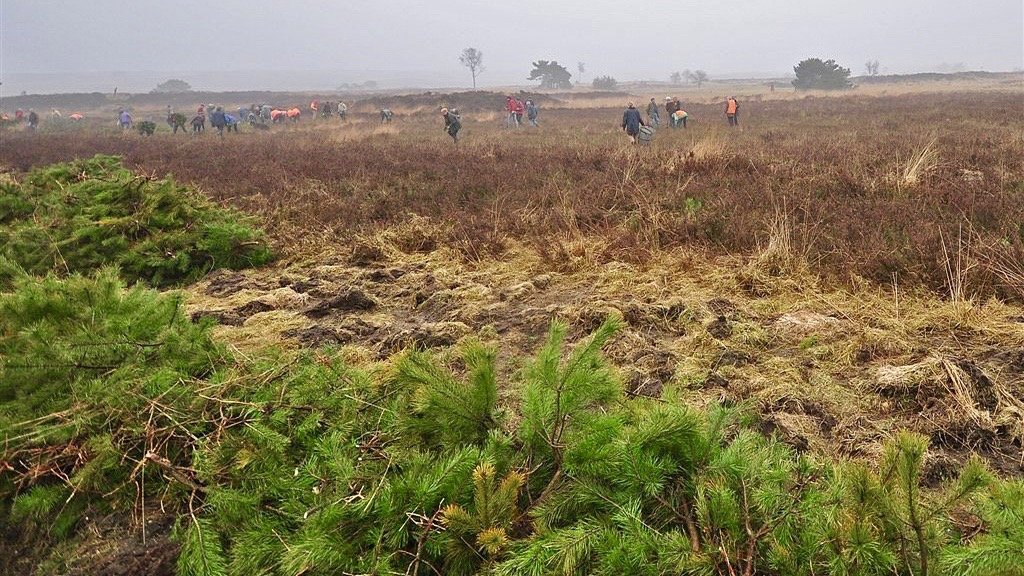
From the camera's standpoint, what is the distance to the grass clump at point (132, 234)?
17.1ft

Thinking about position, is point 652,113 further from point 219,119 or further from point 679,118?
point 219,119

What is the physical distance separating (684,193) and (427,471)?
611 cm

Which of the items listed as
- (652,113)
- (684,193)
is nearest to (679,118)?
(652,113)

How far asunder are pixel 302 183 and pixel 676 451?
892cm

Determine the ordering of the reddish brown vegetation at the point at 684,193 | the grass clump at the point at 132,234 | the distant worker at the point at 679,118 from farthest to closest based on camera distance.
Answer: the distant worker at the point at 679,118, the grass clump at the point at 132,234, the reddish brown vegetation at the point at 684,193

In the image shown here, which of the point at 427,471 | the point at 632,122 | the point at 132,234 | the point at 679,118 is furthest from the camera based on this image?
the point at 679,118

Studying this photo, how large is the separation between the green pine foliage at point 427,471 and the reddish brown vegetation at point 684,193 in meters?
3.27

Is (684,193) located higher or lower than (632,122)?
lower

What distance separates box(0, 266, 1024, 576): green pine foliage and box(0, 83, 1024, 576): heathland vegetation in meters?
0.01

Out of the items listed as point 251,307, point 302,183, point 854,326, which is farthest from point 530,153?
point 854,326

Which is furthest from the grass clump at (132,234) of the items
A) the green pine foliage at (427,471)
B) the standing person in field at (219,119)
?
the standing person in field at (219,119)

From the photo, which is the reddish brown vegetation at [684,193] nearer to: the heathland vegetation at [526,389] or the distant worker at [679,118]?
the heathland vegetation at [526,389]

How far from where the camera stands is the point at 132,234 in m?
5.53

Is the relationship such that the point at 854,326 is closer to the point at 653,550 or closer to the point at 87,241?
the point at 653,550
